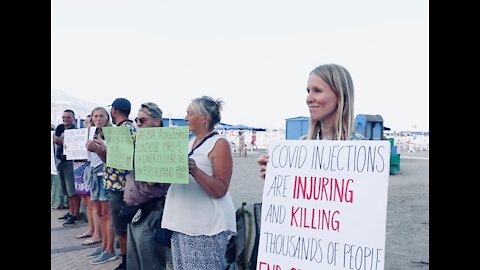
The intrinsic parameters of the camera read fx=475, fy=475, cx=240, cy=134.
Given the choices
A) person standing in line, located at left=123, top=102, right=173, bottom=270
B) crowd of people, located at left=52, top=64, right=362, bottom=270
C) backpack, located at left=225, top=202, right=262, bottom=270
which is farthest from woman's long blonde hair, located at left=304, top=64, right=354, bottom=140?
person standing in line, located at left=123, top=102, right=173, bottom=270

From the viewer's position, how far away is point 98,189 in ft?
16.9

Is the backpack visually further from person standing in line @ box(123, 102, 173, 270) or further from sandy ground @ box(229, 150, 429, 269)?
sandy ground @ box(229, 150, 429, 269)

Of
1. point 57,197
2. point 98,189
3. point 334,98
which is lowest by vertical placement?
point 57,197

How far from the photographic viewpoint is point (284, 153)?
2195 mm

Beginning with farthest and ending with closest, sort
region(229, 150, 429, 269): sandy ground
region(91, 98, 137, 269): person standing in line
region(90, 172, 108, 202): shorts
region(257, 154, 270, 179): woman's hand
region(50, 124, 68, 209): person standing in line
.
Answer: region(50, 124, 68, 209): person standing in line
region(229, 150, 429, 269): sandy ground
region(90, 172, 108, 202): shorts
region(91, 98, 137, 269): person standing in line
region(257, 154, 270, 179): woman's hand

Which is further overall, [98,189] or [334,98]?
[98,189]

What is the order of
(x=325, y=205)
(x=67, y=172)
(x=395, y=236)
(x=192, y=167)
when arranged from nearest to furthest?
(x=325, y=205)
(x=192, y=167)
(x=395, y=236)
(x=67, y=172)

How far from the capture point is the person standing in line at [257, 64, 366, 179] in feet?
6.93

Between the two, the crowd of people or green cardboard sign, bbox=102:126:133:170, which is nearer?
the crowd of people

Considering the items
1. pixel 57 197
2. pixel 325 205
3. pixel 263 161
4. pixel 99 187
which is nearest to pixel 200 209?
pixel 263 161

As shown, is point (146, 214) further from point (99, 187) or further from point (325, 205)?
point (325, 205)

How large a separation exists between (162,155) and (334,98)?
139 centimetres
